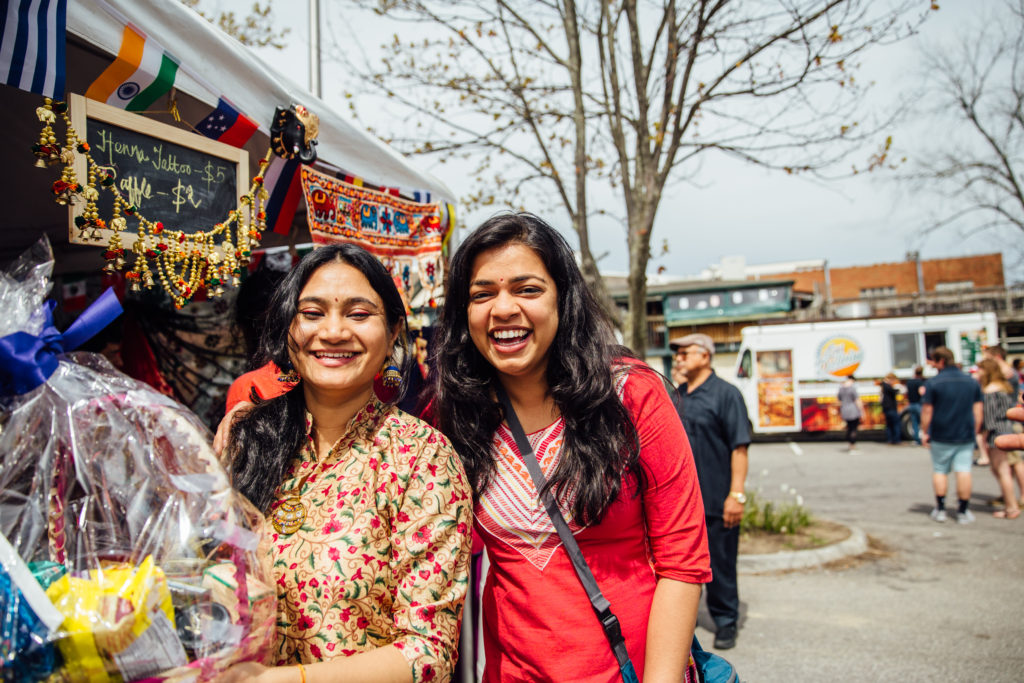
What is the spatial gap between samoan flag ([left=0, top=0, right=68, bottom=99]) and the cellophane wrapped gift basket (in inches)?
22.6

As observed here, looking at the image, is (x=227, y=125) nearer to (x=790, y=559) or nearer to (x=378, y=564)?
(x=378, y=564)

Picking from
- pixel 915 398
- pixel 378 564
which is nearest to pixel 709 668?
pixel 378 564

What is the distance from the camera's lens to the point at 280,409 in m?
1.61

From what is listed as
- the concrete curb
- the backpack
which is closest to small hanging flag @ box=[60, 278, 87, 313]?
the backpack

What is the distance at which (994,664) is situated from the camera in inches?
145

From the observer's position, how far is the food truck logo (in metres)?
14.3

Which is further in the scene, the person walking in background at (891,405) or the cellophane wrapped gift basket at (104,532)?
the person walking in background at (891,405)

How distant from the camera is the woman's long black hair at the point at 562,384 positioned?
62.2 inches

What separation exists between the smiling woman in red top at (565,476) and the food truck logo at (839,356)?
568 inches

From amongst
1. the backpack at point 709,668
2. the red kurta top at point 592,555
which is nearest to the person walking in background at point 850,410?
the backpack at point 709,668

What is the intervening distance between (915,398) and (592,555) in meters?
14.8

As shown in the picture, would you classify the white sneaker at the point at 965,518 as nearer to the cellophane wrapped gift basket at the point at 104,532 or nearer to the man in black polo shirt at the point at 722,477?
the man in black polo shirt at the point at 722,477

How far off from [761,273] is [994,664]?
39597mm

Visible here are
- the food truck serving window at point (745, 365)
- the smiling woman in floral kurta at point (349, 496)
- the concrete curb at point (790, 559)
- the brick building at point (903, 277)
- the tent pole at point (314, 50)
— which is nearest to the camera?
the smiling woman in floral kurta at point (349, 496)
